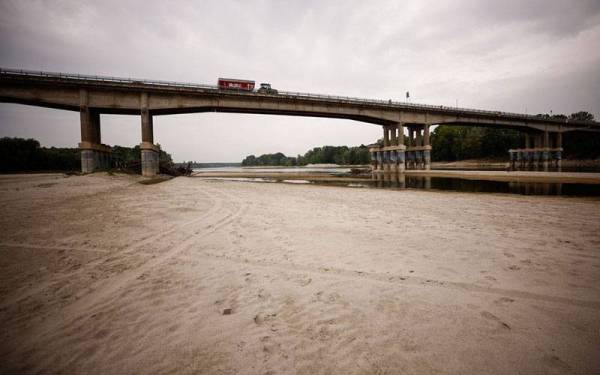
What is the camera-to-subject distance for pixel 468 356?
2.35m

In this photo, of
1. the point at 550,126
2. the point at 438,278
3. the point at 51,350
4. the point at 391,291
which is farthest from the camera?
the point at 550,126

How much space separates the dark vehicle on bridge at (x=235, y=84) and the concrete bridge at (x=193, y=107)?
993 millimetres

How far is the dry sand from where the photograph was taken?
7.75 ft

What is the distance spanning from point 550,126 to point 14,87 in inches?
3928

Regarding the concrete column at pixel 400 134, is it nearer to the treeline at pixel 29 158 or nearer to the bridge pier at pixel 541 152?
the bridge pier at pixel 541 152

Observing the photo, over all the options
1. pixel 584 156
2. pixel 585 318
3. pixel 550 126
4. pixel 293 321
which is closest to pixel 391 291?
pixel 293 321

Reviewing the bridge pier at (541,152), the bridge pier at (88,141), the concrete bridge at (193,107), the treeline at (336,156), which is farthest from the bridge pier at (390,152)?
the treeline at (336,156)

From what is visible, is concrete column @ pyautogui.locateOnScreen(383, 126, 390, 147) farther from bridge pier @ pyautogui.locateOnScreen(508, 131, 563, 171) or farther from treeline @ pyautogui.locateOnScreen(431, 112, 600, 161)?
treeline @ pyautogui.locateOnScreen(431, 112, 600, 161)

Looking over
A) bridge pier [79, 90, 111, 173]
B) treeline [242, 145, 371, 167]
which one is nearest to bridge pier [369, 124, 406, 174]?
bridge pier [79, 90, 111, 173]

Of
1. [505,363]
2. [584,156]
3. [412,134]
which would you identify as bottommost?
[505,363]

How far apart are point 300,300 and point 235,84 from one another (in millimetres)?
37812

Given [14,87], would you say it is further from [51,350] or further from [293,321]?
[293,321]

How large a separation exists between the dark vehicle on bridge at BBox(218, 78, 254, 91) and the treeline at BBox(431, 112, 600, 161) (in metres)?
78.6

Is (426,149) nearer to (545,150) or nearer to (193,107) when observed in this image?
(545,150)
